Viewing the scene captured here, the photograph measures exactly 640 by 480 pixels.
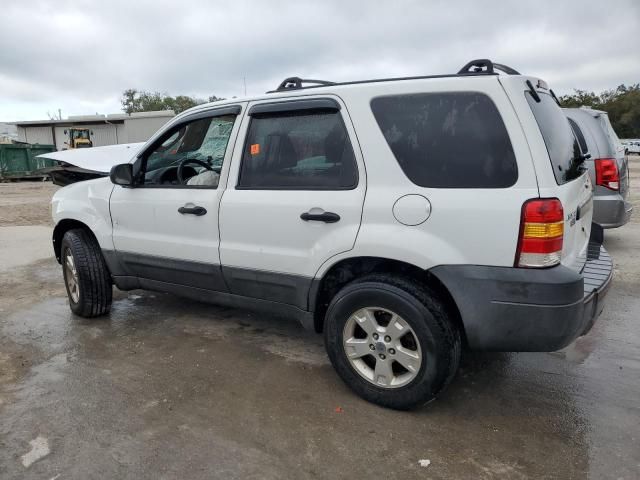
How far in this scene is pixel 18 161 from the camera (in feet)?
75.7

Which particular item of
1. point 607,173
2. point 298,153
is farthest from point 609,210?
point 298,153

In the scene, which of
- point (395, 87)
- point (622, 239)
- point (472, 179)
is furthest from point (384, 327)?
point (622, 239)

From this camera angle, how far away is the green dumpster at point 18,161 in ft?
74.2

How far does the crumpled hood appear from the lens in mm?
4586

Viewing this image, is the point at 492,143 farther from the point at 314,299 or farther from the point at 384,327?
the point at 314,299

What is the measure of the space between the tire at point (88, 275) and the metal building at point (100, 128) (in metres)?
22.8

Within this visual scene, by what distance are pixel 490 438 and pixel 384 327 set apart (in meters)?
0.80

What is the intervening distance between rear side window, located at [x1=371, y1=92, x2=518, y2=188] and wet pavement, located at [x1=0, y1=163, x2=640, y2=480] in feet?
4.44

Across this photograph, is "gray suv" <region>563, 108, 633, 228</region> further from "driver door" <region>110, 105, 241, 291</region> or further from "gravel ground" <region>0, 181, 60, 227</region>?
"gravel ground" <region>0, 181, 60, 227</region>

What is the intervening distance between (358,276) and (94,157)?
3175 mm

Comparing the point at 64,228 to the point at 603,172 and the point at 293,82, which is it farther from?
the point at 603,172

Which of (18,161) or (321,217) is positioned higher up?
(18,161)

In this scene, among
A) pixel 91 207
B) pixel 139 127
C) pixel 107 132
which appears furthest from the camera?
pixel 107 132

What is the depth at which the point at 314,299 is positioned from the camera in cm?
312
